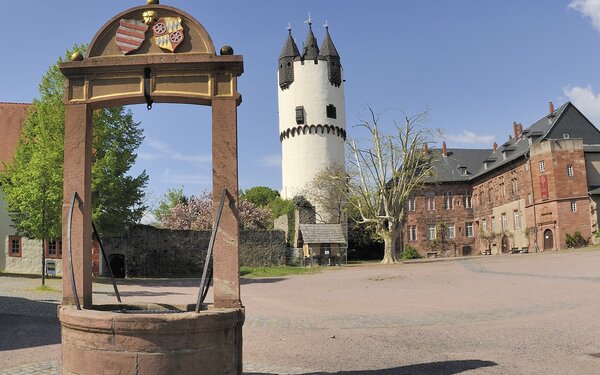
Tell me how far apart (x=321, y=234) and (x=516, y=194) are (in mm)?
23840

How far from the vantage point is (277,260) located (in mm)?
39531

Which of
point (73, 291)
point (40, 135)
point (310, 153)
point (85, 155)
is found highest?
point (310, 153)

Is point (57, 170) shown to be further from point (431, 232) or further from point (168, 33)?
point (431, 232)

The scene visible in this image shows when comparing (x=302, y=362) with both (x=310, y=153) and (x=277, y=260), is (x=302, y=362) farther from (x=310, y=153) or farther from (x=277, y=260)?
(x=310, y=153)

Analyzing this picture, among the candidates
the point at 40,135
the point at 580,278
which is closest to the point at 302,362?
the point at 580,278

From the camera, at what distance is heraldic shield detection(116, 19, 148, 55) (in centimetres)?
573

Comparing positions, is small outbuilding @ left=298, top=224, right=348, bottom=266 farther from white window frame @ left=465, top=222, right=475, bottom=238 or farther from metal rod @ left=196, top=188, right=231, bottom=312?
metal rod @ left=196, top=188, right=231, bottom=312

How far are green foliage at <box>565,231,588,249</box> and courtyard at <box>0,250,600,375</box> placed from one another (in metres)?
30.7

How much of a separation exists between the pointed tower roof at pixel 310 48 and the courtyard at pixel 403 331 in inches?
1695

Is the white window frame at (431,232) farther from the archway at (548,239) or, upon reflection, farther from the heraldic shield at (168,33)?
the heraldic shield at (168,33)

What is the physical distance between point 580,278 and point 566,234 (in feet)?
97.7

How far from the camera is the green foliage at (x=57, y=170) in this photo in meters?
19.9

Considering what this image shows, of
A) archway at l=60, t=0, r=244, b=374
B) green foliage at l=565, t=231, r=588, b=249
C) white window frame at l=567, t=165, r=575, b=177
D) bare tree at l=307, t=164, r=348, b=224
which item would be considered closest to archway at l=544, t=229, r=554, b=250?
green foliage at l=565, t=231, r=588, b=249

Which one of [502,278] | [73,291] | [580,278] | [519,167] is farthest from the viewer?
[519,167]
